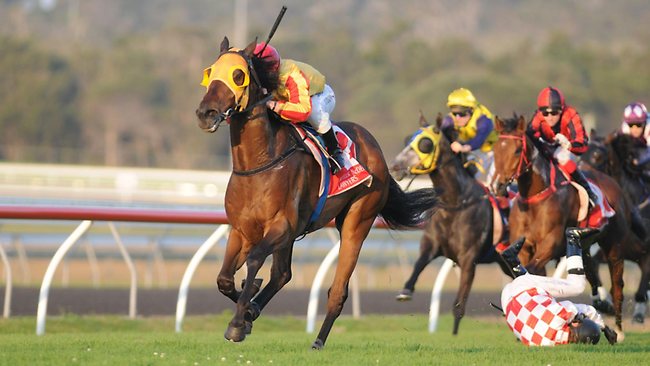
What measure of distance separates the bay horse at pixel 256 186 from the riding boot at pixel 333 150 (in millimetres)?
136

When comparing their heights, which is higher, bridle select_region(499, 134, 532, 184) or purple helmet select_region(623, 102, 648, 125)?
purple helmet select_region(623, 102, 648, 125)

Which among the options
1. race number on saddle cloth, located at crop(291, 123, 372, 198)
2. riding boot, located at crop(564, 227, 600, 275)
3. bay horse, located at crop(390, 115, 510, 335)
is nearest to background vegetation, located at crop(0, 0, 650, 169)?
bay horse, located at crop(390, 115, 510, 335)

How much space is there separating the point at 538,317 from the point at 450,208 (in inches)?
126

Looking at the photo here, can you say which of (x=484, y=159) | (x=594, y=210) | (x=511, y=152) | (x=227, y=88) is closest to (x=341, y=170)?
(x=227, y=88)

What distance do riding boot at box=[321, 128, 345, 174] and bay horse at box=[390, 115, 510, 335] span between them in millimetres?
3013

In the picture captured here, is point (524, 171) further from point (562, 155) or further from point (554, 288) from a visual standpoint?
point (554, 288)

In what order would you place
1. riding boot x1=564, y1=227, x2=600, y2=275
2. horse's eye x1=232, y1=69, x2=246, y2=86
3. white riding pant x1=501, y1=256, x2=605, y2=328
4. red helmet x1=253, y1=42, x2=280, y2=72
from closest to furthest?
horse's eye x1=232, y1=69, x2=246, y2=86 → red helmet x1=253, y1=42, x2=280, y2=72 → white riding pant x1=501, y1=256, x2=605, y2=328 → riding boot x1=564, y1=227, x2=600, y2=275

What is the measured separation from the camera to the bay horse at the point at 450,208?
10.0 m

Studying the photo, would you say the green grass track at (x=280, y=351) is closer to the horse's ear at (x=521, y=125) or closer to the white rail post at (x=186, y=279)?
the white rail post at (x=186, y=279)

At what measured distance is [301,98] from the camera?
22.1ft

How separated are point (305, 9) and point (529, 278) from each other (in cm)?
8542

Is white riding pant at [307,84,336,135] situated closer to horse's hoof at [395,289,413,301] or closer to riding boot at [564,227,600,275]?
riding boot at [564,227,600,275]

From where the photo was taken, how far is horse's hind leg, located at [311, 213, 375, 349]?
7016 millimetres

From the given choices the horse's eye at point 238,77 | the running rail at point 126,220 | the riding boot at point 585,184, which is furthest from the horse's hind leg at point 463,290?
the horse's eye at point 238,77
